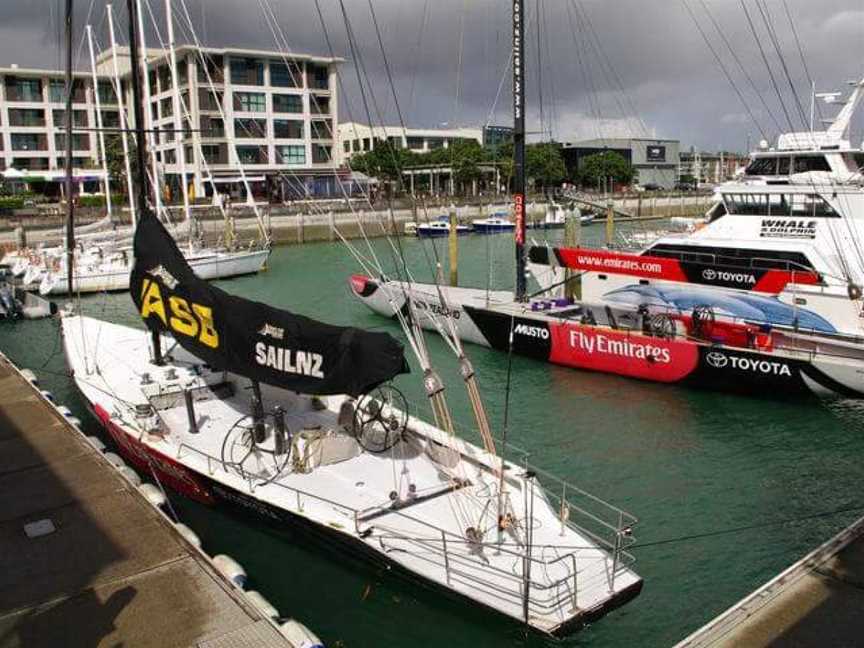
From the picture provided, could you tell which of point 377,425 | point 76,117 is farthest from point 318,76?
point 377,425

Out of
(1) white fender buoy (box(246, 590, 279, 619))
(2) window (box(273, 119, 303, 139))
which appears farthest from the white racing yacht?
(2) window (box(273, 119, 303, 139))

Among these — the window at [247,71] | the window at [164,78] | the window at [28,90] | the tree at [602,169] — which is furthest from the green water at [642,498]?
the tree at [602,169]

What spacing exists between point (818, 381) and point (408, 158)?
315ft

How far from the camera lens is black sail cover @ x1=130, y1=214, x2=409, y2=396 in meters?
10.6

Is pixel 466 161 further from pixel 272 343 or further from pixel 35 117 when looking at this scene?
pixel 272 343

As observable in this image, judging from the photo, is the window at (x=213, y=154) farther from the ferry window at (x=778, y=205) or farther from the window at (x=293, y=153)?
the ferry window at (x=778, y=205)

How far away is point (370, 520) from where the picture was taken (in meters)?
10.2

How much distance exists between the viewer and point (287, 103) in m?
83.6

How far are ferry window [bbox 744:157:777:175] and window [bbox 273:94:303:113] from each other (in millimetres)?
65591

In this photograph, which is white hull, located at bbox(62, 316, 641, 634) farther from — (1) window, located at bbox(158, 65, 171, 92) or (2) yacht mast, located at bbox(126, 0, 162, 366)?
(1) window, located at bbox(158, 65, 171, 92)

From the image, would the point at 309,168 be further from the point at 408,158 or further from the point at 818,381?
the point at 818,381

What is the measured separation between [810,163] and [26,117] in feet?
286

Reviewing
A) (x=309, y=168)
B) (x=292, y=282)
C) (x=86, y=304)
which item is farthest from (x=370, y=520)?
(x=309, y=168)

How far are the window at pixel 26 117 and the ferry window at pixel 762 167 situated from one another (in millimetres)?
85111
